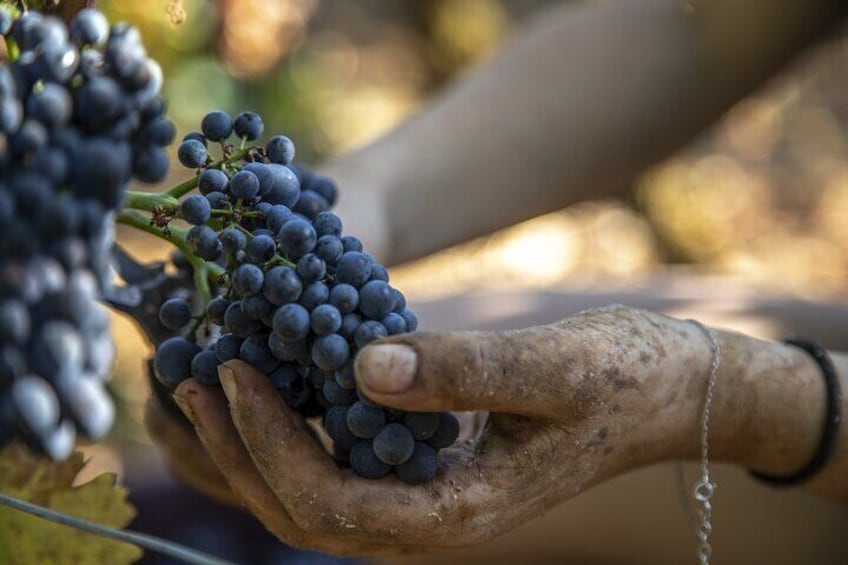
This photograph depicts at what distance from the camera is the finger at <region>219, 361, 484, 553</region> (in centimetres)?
75

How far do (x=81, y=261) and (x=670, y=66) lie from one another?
146cm

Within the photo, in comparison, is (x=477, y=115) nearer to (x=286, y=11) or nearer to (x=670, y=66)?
(x=670, y=66)

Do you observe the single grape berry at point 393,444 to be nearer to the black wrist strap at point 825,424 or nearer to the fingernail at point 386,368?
the fingernail at point 386,368

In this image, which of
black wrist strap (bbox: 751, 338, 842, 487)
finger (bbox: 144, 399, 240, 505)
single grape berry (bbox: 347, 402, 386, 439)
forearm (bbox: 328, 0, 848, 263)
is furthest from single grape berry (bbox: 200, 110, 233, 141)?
forearm (bbox: 328, 0, 848, 263)

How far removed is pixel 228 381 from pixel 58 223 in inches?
8.3

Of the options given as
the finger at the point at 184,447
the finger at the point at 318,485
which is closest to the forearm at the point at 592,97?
the finger at the point at 184,447

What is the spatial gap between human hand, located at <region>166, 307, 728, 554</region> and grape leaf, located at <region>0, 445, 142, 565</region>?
96mm

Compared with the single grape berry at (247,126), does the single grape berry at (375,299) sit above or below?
below

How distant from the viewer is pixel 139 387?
3480mm

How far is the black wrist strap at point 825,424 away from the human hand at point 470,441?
0.85ft

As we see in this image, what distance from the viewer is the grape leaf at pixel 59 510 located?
2.67ft

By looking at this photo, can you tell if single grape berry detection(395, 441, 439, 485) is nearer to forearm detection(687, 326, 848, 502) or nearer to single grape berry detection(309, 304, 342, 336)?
single grape berry detection(309, 304, 342, 336)

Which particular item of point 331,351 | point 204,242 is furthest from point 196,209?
point 331,351

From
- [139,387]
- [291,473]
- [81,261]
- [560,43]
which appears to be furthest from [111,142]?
[139,387]
